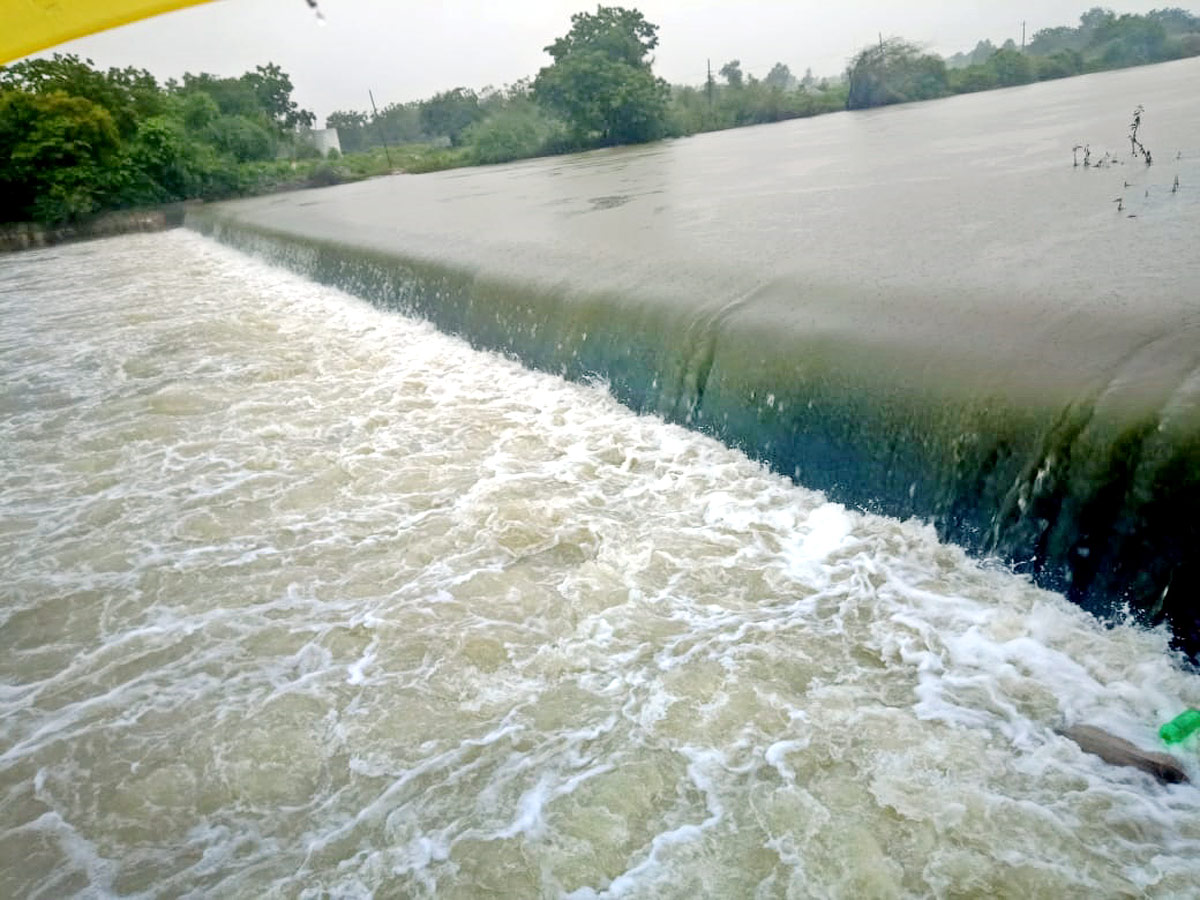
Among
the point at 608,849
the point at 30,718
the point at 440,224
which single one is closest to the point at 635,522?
the point at 608,849

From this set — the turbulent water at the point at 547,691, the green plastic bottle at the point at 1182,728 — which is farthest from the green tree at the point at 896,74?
the green plastic bottle at the point at 1182,728

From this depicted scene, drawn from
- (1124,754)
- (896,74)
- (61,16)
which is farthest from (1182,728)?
(896,74)

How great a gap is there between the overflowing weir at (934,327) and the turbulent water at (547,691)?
0.75 ft

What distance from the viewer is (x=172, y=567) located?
12.3ft

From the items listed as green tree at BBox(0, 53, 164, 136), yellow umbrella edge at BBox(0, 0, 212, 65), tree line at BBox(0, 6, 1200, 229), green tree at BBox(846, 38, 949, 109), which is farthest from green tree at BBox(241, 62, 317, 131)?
yellow umbrella edge at BBox(0, 0, 212, 65)

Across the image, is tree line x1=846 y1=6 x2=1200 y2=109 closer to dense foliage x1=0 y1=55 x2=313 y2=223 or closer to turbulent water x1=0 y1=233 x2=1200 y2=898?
dense foliage x1=0 y1=55 x2=313 y2=223

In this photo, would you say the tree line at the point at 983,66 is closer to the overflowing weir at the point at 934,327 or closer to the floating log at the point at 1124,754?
the overflowing weir at the point at 934,327

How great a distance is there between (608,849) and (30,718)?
2.26 metres

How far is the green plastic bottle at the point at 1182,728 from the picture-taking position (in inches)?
83.3

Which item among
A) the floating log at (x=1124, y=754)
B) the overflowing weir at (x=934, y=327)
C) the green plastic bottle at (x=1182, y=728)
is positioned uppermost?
the overflowing weir at (x=934, y=327)

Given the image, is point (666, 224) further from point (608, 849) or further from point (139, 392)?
point (608, 849)

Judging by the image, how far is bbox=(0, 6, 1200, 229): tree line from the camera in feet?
78.0

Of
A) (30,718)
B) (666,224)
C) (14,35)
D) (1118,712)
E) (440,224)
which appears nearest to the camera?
(14,35)

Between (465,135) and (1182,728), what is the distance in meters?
44.0
